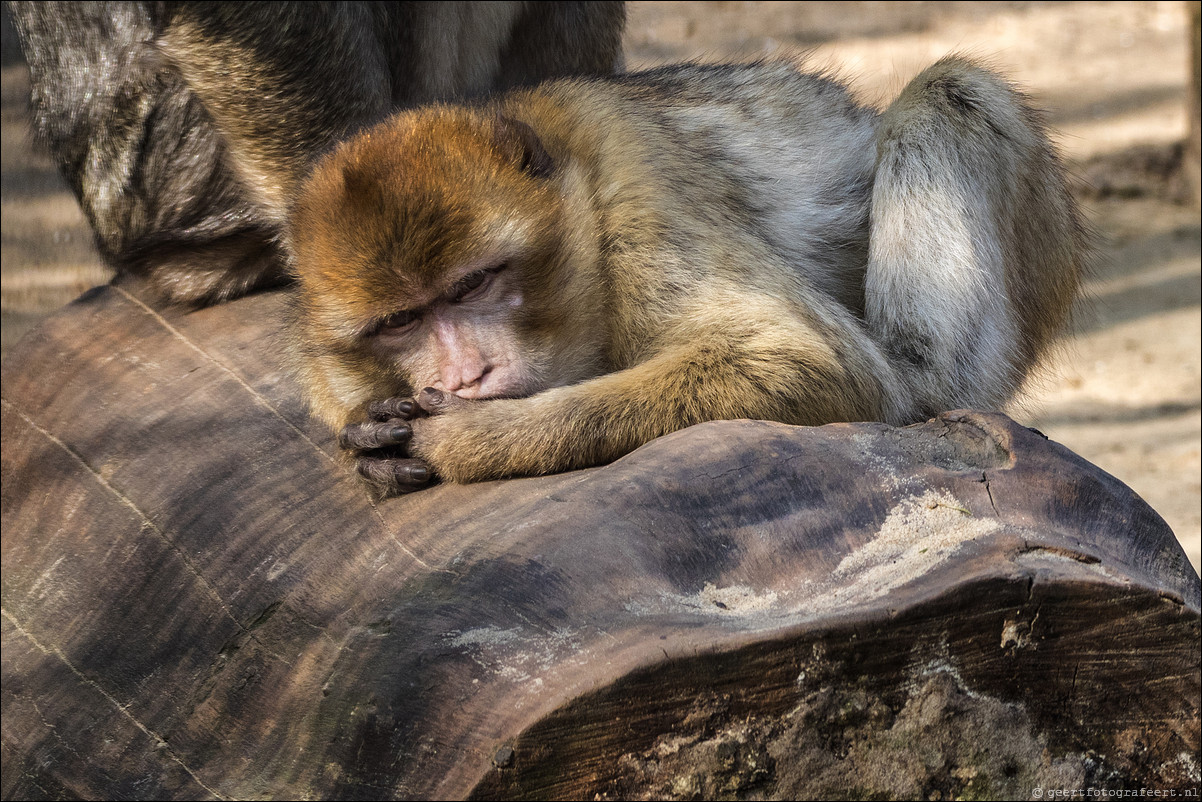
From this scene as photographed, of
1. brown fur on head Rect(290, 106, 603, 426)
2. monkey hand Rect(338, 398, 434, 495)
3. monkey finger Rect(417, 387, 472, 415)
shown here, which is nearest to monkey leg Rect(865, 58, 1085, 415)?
brown fur on head Rect(290, 106, 603, 426)

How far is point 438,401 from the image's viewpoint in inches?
98.1

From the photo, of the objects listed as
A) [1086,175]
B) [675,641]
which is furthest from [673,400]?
[1086,175]

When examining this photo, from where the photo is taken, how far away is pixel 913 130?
123 inches

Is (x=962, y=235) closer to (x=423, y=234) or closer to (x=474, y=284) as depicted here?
(x=474, y=284)

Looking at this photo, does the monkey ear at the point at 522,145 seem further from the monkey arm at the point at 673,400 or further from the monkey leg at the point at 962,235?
the monkey leg at the point at 962,235

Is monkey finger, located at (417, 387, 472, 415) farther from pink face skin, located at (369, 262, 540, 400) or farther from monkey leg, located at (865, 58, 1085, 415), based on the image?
monkey leg, located at (865, 58, 1085, 415)

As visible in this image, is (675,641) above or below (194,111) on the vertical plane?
below

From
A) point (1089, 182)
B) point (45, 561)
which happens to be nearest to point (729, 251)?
point (45, 561)

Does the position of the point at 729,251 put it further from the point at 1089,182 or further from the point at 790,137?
the point at 1089,182

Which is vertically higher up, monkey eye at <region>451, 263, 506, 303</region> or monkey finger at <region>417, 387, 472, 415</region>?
monkey eye at <region>451, 263, 506, 303</region>

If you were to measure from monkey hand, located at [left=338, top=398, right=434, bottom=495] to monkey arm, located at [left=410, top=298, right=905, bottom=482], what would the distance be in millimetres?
29

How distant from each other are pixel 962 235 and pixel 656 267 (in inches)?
35.3

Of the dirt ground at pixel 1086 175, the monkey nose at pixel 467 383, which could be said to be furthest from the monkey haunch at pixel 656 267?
the dirt ground at pixel 1086 175

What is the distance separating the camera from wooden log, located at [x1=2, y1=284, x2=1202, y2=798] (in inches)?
64.2
